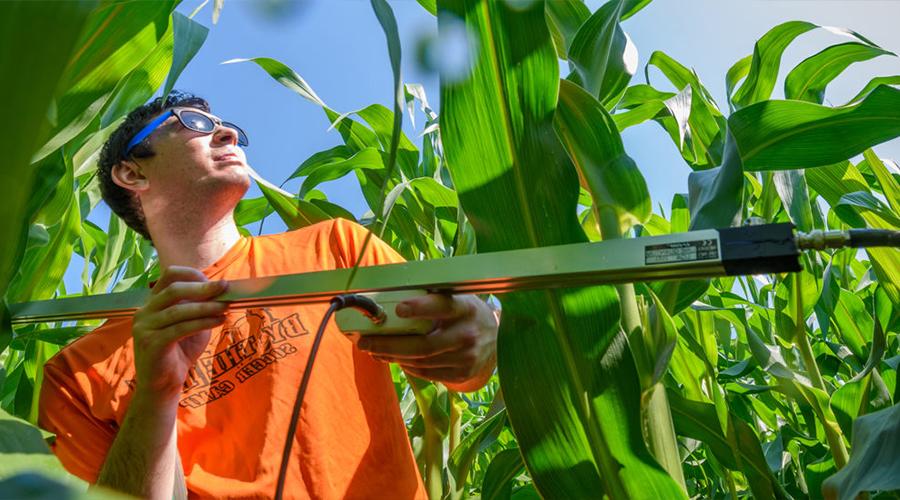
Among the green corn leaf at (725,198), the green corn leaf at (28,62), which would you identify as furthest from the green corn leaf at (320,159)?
the green corn leaf at (28,62)

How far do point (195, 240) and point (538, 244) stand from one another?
100cm

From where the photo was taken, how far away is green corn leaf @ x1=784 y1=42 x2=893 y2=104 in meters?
1.05

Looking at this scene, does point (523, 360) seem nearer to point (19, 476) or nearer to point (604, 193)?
point (604, 193)

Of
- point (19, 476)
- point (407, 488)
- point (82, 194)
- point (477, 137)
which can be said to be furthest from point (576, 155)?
point (82, 194)

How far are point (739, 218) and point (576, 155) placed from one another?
0.61 ft

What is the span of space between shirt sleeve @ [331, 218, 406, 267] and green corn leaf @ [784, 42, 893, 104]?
0.66m

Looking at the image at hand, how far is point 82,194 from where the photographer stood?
142 centimetres

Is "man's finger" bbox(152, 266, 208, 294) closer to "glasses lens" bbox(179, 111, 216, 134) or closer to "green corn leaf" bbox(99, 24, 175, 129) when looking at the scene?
"green corn leaf" bbox(99, 24, 175, 129)

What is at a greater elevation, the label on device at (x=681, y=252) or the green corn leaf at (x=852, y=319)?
the green corn leaf at (x=852, y=319)

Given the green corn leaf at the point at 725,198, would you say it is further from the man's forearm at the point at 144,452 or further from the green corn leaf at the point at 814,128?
the man's forearm at the point at 144,452

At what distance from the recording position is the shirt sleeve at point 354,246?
1.28 metres

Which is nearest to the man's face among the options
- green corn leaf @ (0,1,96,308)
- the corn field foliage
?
the corn field foliage

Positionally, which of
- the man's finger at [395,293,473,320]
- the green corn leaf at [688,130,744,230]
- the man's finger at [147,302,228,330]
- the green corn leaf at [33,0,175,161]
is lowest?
the man's finger at [395,293,473,320]

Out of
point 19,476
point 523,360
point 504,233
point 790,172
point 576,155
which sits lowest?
point 19,476
